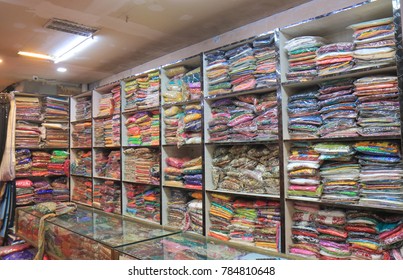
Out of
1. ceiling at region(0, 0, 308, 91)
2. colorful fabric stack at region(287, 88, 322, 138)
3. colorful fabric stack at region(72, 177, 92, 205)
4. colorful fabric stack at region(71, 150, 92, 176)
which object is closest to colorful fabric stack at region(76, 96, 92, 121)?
colorful fabric stack at region(71, 150, 92, 176)

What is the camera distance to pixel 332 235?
6.87 ft

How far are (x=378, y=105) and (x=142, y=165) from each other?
2447mm

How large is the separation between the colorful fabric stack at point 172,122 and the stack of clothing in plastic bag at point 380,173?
1706 millimetres

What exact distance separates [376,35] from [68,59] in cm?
347

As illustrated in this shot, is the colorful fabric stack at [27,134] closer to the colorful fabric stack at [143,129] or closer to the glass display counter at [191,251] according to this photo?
the colorful fabric stack at [143,129]

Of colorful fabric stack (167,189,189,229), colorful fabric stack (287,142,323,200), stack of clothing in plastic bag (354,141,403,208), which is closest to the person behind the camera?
stack of clothing in plastic bag (354,141,403,208)

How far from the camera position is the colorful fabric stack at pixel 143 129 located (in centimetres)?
336

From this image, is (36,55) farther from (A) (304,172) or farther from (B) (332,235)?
(B) (332,235)

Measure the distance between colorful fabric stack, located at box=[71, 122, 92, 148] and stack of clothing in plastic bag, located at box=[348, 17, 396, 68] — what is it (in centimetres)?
360

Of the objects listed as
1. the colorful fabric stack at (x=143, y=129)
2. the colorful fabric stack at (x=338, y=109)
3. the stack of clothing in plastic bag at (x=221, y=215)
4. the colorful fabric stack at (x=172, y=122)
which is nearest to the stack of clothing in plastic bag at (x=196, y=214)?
the stack of clothing in plastic bag at (x=221, y=215)

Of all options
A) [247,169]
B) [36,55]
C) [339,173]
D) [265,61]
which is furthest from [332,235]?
[36,55]

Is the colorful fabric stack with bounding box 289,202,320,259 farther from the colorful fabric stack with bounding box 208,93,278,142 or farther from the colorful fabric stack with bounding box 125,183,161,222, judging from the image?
the colorful fabric stack with bounding box 125,183,161,222

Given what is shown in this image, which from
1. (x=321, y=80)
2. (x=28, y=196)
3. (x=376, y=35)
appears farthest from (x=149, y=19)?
(x=28, y=196)

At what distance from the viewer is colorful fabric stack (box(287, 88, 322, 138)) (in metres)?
2.19
